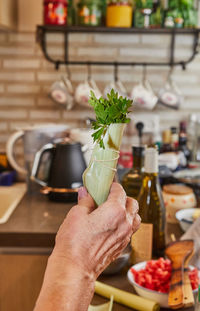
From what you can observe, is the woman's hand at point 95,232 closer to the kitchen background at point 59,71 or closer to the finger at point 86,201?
the finger at point 86,201

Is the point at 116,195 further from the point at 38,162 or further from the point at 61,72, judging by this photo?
the point at 61,72

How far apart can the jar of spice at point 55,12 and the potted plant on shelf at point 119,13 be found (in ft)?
0.78

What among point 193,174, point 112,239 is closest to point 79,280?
point 112,239

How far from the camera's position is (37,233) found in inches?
62.4

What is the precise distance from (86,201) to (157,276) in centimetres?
49

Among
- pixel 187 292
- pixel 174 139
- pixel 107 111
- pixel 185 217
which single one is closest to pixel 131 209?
pixel 107 111

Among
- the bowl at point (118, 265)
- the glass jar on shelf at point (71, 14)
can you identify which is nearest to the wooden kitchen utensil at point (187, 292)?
the bowl at point (118, 265)

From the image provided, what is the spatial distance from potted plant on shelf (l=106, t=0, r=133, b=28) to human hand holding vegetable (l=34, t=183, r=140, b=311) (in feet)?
6.67

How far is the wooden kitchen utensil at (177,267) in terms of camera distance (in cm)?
97

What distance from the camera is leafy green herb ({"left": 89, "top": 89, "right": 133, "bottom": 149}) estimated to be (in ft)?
1.95

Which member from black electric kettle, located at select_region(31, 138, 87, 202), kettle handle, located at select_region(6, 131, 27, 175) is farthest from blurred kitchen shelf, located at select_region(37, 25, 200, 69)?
black electric kettle, located at select_region(31, 138, 87, 202)

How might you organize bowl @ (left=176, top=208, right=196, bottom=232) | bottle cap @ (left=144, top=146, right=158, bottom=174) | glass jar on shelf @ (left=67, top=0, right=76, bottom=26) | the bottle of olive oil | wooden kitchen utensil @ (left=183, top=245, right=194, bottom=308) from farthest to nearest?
glass jar on shelf @ (left=67, top=0, right=76, bottom=26)
bowl @ (left=176, top=208, right=196, bottom=232)
the bottle of olive oil
bottle cap @ (left=144, top=146, right=158, bottom=174)
wooden kitchen utensil @ (left=183, top=245, right=194, bottom=308)

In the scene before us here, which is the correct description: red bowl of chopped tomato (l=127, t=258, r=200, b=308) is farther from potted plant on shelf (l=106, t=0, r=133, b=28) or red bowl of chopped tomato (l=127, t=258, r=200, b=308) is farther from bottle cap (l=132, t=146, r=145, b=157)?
potted plant on shelf (l=106, t=0, r=133, b=28)

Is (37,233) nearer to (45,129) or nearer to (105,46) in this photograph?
(45,129)
